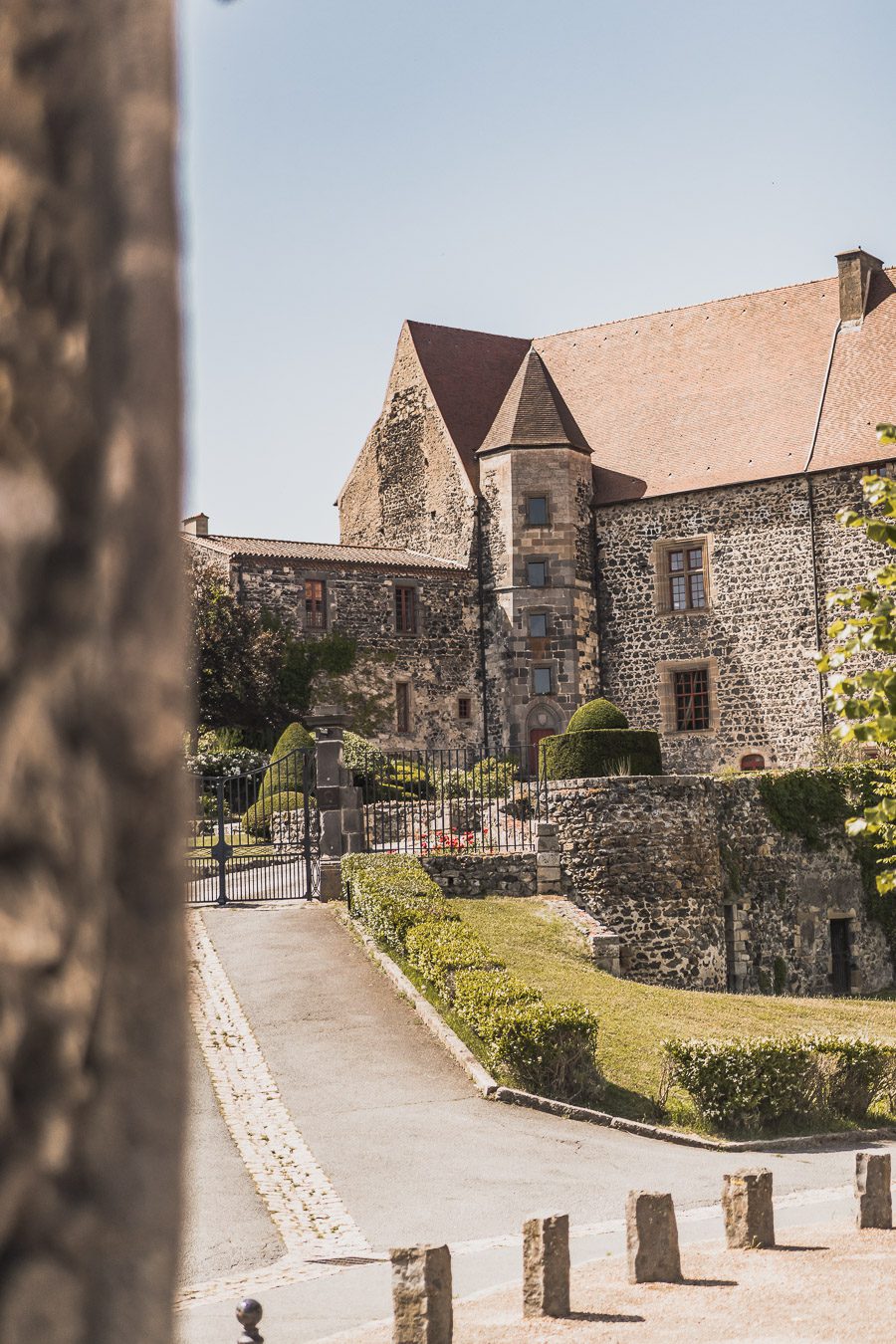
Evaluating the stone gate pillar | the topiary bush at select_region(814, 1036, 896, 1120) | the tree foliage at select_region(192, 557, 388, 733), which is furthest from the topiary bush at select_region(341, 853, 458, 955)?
the tree foliage at select_region(192, 557, 388, 733)

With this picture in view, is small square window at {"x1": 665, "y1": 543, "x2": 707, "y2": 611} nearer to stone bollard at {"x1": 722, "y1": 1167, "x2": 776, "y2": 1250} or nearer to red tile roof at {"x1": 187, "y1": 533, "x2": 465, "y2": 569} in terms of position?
red tile roof at {"x1": 187, "y1": 533, "x2": 465, "y2": 569}

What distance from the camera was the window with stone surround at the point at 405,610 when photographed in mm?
35375

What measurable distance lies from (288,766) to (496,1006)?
13.7 m

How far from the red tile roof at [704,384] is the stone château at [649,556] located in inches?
3.0

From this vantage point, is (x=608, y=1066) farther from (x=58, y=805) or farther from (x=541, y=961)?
(x=58, y=805)

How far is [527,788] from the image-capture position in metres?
24.8

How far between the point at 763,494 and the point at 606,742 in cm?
1062

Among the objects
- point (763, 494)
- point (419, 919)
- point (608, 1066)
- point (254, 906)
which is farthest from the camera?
point (763, 494)

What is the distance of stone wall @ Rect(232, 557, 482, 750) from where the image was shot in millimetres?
34094

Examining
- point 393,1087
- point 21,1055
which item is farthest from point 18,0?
point 393,1087

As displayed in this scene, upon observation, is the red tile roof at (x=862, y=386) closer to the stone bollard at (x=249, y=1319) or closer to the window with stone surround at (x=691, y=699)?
the window with stone surround at (x=691, y=699)

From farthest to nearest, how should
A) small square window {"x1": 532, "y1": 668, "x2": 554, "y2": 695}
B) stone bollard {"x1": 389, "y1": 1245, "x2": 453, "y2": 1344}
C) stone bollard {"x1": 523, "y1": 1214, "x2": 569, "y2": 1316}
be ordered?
small square window {"x1": 532, "y1": 668, "x2": 554, "y2": 695} < stone bollard {"x1": 523, "y1": 1214, "x2": 569, "y2": 1316} < stone bollard {"x1": 389, "y1": 1245, "x2": 453, "y2": 1344}

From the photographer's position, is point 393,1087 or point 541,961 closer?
point 393,1087

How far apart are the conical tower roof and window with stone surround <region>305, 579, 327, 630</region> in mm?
5234
